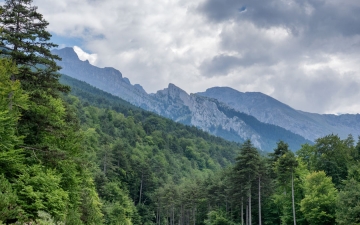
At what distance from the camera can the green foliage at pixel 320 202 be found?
1309 inches

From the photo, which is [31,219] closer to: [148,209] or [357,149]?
[357,149]

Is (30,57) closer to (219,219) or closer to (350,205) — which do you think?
(350,205)

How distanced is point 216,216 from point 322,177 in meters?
19.1

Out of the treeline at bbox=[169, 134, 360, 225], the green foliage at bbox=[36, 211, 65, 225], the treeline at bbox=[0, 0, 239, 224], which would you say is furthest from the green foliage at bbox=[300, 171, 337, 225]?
the green foliage at bbox=[36, 211, 65, 225]

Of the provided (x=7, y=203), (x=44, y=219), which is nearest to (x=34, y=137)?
(x=44, y=219)

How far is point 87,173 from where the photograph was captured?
78.8 ft

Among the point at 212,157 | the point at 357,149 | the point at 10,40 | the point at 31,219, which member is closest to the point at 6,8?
the point at 10,40

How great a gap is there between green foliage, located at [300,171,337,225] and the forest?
4.6 inches

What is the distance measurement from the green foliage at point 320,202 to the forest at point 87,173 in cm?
12

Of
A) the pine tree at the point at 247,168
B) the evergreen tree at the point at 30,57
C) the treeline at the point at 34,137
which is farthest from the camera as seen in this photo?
the pine tree at the point at 247,168

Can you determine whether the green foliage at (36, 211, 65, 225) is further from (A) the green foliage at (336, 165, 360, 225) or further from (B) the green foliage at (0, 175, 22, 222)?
(A) the green foliage at (336, 165, 360, 225)

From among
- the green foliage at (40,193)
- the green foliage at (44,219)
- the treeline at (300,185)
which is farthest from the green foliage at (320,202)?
the green foliage at (44,219)

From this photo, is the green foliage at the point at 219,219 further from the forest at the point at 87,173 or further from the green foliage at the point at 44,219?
the green foliage at the point at 44,219

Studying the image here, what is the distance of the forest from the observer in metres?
14.5
